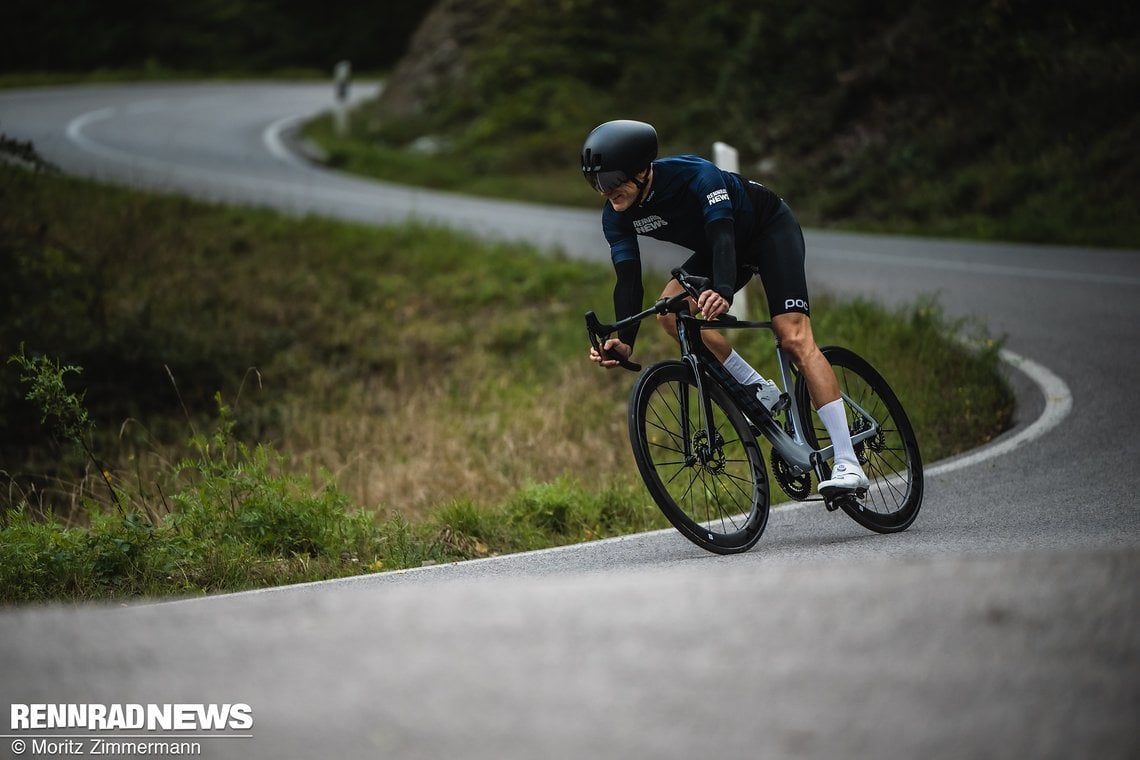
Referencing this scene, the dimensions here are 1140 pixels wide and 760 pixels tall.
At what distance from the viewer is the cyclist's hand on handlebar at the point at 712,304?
528cm

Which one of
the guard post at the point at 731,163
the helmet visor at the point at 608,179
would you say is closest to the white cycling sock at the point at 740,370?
the helmet visor at the point at 608,179

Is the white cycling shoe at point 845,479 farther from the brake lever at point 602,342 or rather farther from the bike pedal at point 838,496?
the brake lever at point 602,342

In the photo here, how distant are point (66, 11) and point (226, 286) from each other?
36.7m

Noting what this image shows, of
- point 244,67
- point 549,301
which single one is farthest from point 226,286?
point 244,67

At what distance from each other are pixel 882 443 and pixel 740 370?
92cm

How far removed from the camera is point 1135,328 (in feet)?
34.2

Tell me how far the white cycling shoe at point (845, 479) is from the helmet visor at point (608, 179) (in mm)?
1650

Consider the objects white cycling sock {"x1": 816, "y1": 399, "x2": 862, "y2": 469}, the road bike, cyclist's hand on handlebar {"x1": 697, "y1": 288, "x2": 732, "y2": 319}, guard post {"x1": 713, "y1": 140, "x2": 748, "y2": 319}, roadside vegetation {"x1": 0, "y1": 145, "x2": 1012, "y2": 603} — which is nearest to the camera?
cyclist's hand on handlebar {"x1": 697, "y1": 288, "x2": 732, "y2": 319}

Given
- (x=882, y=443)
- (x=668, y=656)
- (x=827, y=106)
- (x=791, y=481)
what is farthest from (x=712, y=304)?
(x=827, y=106)

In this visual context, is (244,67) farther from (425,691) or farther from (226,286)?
(425,691)

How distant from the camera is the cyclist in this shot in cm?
538

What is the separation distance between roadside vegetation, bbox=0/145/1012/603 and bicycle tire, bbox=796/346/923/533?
135 cm

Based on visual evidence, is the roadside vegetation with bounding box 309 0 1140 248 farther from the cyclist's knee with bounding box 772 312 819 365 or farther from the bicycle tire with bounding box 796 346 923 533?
the cyclist's knee with bounding box 772 312 819 365

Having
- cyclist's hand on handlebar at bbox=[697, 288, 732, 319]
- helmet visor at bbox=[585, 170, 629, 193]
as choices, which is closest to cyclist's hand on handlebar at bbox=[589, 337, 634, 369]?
cyclist's hand on handlebar at bbox=[697, 288, 732, 319]
